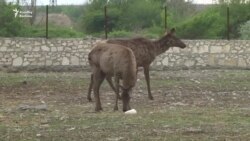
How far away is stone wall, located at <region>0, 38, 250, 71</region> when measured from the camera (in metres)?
29.4

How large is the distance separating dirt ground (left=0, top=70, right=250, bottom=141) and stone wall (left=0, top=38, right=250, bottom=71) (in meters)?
6.07

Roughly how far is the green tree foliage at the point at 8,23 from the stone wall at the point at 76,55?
10.9 ft

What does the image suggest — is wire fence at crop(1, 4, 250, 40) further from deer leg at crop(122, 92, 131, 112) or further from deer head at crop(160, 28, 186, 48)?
deer leg at crop(122, 92, 131, 112)

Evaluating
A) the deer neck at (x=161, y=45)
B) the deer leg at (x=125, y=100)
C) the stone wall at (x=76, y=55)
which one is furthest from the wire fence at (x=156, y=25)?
the deer leg at (x=125, y=100)

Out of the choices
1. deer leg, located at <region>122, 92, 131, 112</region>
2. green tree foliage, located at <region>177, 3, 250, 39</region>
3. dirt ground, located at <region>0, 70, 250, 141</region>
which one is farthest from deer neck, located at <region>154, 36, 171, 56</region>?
green tree foliage, located at <region>177, 3, 250, 39</region>

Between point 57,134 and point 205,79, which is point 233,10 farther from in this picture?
point 57,134

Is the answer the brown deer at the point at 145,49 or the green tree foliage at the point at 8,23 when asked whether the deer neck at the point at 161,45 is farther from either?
the green tree foliage at the point at 8,23

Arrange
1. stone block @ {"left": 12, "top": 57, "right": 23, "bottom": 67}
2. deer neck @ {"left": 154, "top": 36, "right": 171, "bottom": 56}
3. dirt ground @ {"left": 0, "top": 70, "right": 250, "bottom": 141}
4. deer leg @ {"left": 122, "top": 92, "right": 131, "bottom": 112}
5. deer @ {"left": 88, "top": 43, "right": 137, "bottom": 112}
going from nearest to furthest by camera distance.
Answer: dirt ground @ {"left": 0, "top": 70, "right": 250, "bottom": 141} → deer @ {"left": 88, "top": 43, "right": 137, "bottom": 112} → deer leg @ {"left": 122, "top": 92, "right": 131, "bottom": 112} → deer neck @ {"left": 154, "top": 36, "right": 171, "bottom": 56} → stone block @ {"left": 12, "top": 57, "right": 23, "bottom": 67}

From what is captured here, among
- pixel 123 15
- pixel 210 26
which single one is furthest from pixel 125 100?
pixel 123 15

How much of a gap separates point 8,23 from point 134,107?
19.0 metres

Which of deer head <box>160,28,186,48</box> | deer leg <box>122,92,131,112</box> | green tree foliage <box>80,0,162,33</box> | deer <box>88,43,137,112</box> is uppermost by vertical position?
green tree foliage <box>80,0,162,33</box>

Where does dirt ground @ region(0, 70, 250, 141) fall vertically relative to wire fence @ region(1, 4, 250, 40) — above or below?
below

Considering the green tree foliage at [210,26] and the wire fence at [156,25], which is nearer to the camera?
the wire fence at [156,25]

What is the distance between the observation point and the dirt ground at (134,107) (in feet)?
35.2
